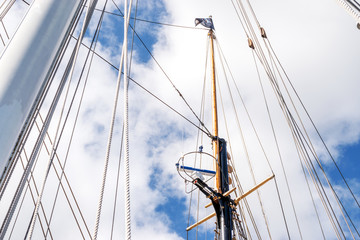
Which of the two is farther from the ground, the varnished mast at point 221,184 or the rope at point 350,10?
the varnished mast at point 221,184

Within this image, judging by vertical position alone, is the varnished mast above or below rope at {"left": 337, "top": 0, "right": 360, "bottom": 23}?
above

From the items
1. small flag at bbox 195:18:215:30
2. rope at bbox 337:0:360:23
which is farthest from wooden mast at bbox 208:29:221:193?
rope at bbox 337:0:360:23

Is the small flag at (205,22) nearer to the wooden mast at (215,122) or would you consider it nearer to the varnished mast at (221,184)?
the wooden mast at (215,122)

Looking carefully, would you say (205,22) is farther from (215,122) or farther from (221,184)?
(221,184)

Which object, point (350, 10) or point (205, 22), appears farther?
point (205, 22)

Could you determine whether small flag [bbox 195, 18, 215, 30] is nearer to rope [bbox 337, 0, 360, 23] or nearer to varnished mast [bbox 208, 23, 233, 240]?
varnished mast [bbox 208, 23, 233, 240]

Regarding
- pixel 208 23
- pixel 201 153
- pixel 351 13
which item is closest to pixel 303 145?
pixel 201 153

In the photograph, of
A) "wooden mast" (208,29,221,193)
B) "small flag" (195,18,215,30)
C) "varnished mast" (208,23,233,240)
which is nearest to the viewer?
"varnished mast" (208,23,233,240)

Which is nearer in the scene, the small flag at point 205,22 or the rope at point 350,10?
the rope at point 350,10

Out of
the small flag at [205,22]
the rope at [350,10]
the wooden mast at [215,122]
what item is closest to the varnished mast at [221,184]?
the wooden mast at [215,122]

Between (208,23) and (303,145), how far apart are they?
10.1m

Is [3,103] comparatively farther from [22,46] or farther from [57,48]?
[57,48]

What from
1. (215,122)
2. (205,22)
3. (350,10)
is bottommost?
(350,10)

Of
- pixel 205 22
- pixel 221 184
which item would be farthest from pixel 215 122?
pixel 205 22
